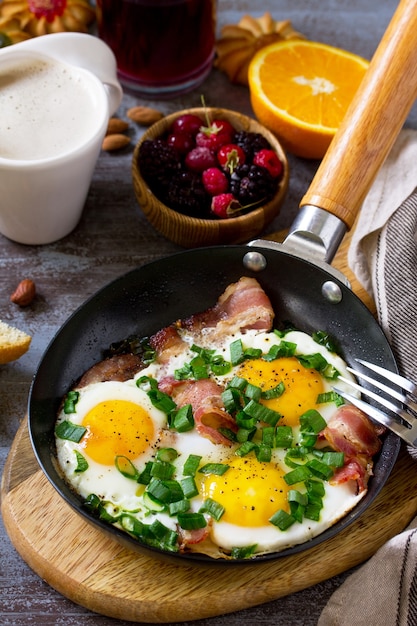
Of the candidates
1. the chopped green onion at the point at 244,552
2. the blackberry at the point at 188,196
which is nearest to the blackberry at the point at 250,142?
the blackberry at the point at 188,196

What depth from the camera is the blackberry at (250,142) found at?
3395 mm

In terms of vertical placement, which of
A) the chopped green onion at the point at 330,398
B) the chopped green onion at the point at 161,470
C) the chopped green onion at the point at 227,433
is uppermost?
the chopped green onion at the point at 330,398

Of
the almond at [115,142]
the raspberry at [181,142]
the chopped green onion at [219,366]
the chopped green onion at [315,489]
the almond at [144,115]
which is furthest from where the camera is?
the almond at [144,115]

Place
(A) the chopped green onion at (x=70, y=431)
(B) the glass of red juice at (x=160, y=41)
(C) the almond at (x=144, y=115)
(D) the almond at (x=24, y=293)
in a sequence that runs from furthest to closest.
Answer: (C) the almond at (x=144, y=115) → (B) the glass of red juice at (x=160, y=41) → (D) the almond at (x=24, y=293) → (A) the chopped green onion at (x=70, y=431)

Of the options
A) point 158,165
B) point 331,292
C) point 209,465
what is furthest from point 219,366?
point 158,165

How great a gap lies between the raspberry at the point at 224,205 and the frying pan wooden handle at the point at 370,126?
337 mm

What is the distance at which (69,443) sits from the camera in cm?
255

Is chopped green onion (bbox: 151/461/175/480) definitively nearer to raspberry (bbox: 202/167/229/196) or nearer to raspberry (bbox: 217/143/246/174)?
raspberry (bbox: 202/167/229/196)

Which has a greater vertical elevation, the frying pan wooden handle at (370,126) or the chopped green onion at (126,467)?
the frying pan wooden handle at (370,126)

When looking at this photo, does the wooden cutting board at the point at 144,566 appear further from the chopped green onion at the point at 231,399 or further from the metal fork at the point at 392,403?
the chopped green onion at the point at 231,399

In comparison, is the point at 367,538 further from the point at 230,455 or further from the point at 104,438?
the point at 104,438

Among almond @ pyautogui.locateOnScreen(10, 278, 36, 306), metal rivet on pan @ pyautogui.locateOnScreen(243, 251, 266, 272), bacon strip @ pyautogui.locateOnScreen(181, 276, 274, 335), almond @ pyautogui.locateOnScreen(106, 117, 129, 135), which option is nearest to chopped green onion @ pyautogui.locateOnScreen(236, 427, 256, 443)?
bacon strip @ pyautogui.locateOnScreen(181, 276, 274, 335)

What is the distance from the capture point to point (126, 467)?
2.50 m

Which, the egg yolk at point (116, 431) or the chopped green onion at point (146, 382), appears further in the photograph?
the chopped green onion at point (146, 382)
